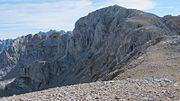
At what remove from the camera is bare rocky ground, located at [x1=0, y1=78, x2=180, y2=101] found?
2153 cm

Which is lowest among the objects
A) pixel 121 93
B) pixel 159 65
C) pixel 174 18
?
pixel 159 65

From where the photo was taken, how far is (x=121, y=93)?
22609 mm

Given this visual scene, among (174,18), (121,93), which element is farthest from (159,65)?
(174,18)

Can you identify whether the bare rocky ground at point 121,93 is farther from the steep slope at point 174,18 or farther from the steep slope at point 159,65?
the steep slope at point 174,18

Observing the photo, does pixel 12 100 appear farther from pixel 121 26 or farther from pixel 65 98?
pixel 121 26

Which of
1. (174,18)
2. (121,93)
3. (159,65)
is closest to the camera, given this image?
(121,93)

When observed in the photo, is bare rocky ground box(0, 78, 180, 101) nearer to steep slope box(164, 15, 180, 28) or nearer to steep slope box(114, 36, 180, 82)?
steep slope box(114, 36, 180, 82)

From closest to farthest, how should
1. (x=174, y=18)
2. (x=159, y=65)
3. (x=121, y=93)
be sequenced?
(x=121, y=93) → (x=159, y=65) → (x=174, y=18)

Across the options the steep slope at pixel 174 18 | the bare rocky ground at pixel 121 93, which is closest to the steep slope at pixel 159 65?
the bare rocky ground at pixel 121 93

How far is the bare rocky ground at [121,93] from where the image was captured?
21.5m

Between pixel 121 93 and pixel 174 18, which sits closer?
pixel 121 93

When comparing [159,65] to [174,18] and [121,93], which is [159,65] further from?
[174,18]

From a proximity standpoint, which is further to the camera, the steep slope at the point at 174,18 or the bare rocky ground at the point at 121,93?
the steep slope at the point at 174,18

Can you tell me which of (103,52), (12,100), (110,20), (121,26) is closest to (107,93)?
(12,100)
